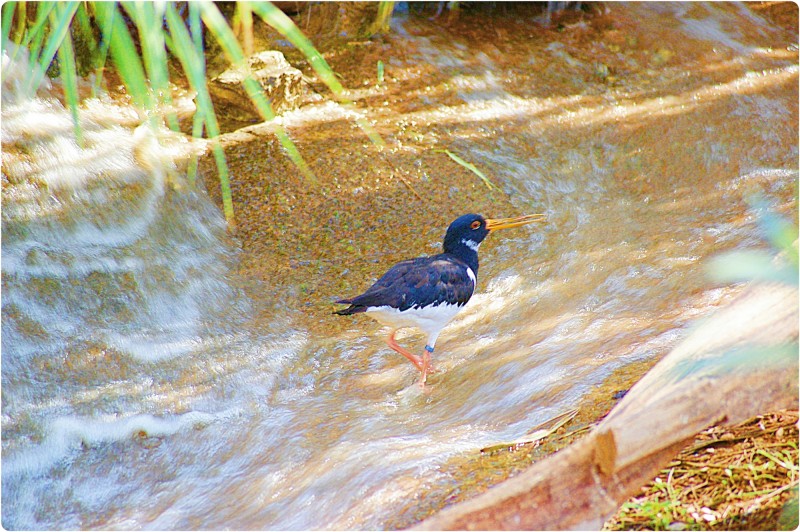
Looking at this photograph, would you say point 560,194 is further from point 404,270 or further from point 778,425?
point 778,425

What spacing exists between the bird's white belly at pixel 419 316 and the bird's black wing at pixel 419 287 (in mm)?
34

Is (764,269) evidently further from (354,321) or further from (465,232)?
(354,321)

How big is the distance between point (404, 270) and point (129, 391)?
183cm

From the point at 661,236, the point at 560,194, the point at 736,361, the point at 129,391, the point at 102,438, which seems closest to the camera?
the point at 736,361

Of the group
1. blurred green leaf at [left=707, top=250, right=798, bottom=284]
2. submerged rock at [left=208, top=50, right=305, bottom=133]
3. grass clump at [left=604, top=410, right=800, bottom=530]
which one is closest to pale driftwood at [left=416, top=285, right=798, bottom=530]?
blurred green leaf at [left=707, top=250, right=798, bottom=284]

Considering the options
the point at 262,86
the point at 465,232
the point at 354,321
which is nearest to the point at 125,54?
the point at 465,232

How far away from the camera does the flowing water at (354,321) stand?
3773 mm

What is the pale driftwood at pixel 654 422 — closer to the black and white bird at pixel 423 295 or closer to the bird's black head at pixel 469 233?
the black and white bird at pixel 423 295

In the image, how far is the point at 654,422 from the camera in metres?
2.59

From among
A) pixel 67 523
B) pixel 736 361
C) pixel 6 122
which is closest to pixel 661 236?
pixel 736 361

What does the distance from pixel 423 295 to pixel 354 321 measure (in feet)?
3.50

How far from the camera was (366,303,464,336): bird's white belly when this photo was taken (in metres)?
4.54

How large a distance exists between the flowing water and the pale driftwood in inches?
27.1

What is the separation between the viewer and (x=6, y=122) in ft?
17.6
